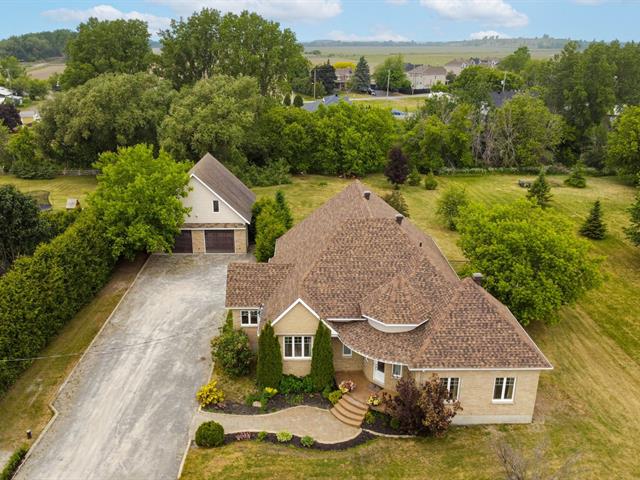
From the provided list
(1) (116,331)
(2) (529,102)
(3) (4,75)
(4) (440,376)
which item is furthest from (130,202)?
(3) (4,75)

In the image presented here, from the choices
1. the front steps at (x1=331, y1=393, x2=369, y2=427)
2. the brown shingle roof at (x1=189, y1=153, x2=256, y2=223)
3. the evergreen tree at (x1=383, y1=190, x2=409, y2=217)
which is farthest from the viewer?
the evergreen tree at (x1=383, y1=190, x2=409, y2=217)

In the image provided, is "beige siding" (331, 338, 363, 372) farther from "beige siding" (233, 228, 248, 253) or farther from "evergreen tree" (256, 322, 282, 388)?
"beige siding" (233, 228, 248, 253)

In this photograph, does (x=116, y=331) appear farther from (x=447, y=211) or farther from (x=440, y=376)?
(x=447, y=211)

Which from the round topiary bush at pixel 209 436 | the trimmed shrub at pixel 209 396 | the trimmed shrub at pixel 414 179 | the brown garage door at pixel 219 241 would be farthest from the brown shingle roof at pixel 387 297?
the trimmed shrub at pixel 414 179

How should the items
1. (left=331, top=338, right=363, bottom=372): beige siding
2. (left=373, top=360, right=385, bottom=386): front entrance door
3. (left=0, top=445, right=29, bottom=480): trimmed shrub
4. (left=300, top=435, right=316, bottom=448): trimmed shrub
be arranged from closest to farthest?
(left=0, top=445, right=29, bottom=480): trimmed shrub, (left=300, top=435, right=316, bottom=448): trimmed shrub, (left=373, top=360, right=385, bottom=386): front entrance door, (left=331, top=338, right=363, bottom=372): beige siding

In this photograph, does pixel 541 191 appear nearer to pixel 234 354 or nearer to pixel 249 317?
pixel 249 317

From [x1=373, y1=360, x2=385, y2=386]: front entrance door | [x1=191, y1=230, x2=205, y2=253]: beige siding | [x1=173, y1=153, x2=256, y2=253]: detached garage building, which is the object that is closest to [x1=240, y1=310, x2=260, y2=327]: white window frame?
[x1=373, y1=360, x2=385, y2=386]: front entrance door

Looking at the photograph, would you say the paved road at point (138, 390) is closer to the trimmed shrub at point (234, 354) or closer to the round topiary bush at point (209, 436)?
the round topiary bush at point (209, 436)
